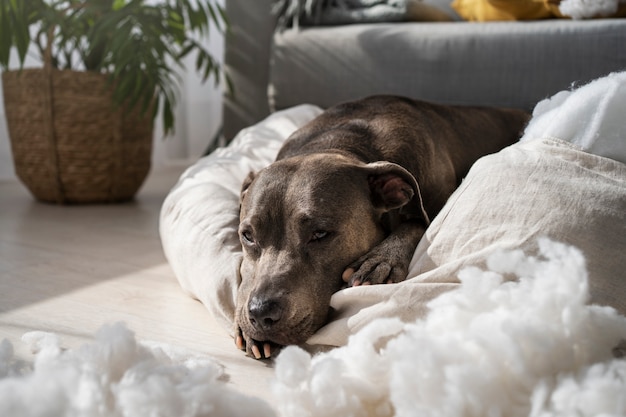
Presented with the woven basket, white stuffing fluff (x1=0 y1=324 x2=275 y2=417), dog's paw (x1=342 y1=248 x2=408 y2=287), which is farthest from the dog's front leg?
the woven basket

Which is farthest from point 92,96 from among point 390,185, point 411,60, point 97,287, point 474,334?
point 474,334

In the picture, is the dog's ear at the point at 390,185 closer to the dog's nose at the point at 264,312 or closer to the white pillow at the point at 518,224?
the white pillow at the point at 518,224

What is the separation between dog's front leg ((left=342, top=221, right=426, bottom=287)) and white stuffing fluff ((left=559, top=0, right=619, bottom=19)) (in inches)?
73.1

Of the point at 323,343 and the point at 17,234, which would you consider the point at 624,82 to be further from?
the point at 17,234

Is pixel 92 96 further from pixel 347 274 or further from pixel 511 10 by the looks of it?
pixel 347 274

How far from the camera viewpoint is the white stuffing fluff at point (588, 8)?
318 cm

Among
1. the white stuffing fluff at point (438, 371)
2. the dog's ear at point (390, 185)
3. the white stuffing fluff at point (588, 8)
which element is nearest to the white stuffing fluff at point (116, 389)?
the white stuffing fluff at point (438, 371)

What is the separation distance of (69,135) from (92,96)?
0.84ft

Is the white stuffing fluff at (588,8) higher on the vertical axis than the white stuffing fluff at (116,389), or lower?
higher

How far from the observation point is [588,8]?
319 centimetres

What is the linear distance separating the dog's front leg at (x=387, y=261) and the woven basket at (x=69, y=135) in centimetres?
263

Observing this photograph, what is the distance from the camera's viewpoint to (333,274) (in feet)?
5.70

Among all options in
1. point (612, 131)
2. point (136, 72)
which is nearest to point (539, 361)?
point (612, 131)

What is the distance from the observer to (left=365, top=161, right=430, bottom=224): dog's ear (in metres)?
1.86
